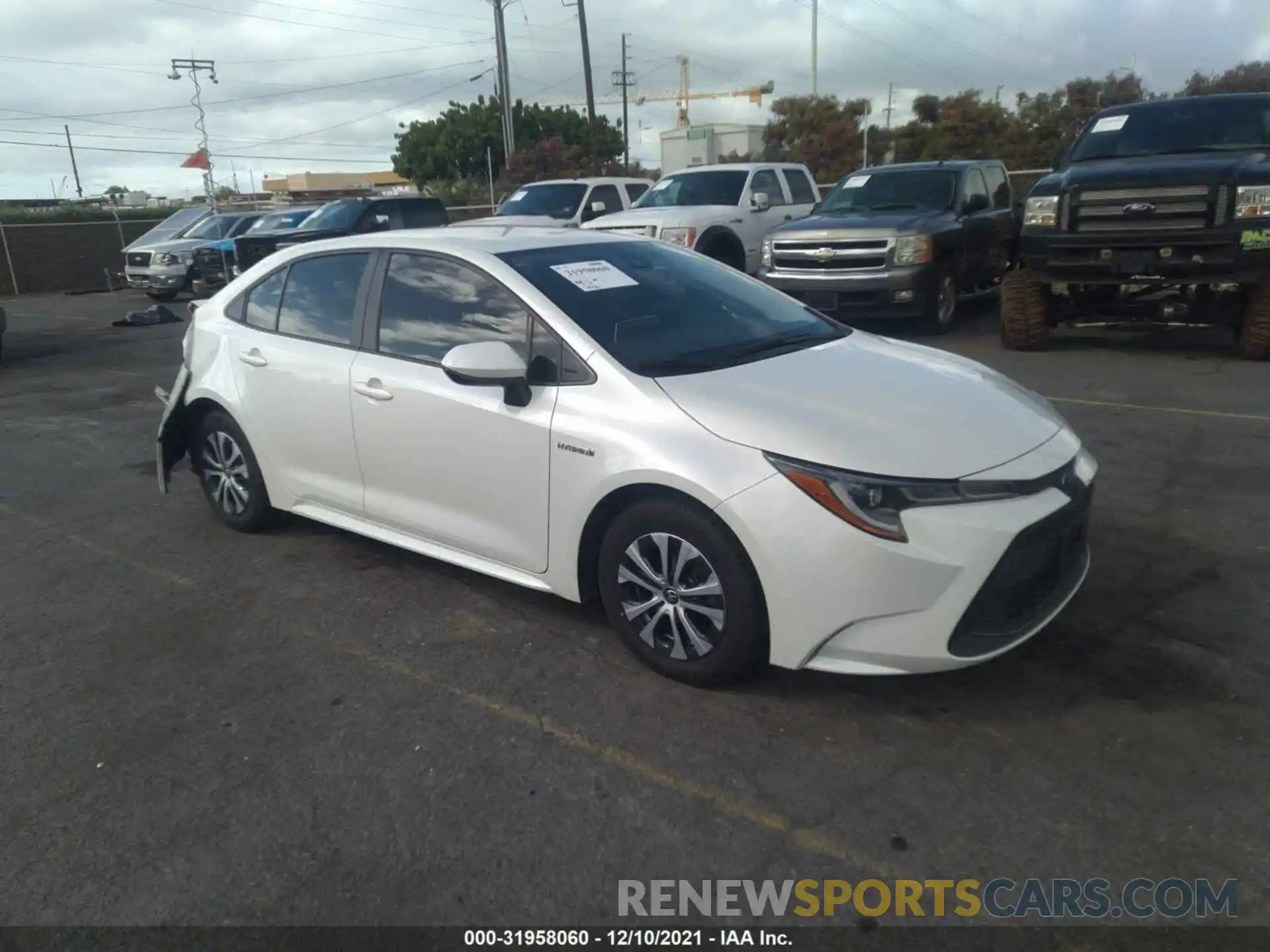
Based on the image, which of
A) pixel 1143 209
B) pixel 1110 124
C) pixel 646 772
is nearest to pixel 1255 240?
pixel 1143 209

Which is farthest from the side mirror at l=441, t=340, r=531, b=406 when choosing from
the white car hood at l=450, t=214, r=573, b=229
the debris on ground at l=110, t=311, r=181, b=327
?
the debris on ground at l=110, t=311, r=181, b=327

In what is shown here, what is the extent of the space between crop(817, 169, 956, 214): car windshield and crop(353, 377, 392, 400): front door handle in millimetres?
8796

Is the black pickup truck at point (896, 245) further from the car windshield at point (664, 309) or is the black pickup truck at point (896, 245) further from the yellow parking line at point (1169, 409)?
the car windshield at point (664, 309)

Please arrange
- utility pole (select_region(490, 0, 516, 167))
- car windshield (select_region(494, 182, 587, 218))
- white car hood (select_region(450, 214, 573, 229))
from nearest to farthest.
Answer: white car hood (select_region(450, 214, 573, 229)) < car windshield (select_region(494, 182, 587, 218)) < utility pole (select_region(490, 0, 516, 167))

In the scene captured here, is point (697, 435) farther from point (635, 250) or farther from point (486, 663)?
point (635, 250)

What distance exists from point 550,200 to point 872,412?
13.8m

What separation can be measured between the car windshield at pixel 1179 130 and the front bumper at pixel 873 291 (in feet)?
6.20

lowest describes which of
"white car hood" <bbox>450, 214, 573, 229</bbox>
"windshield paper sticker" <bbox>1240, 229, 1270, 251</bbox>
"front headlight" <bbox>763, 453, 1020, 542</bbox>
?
"front headlight" <bbox>763, 453, 1020, 542</bbox>

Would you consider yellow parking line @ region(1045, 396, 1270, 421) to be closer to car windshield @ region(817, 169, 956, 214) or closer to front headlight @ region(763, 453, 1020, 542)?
car windshield @ region(817, 169, 956, 214)

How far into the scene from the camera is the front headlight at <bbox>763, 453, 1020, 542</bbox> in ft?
10.5

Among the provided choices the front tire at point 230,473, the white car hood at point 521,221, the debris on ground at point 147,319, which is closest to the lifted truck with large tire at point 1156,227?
the white car hood at point 521,221

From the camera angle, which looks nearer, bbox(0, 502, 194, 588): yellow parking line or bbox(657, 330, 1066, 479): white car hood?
bbox(657, 330, 1066, 479): white car hood

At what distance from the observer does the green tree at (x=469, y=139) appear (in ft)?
214

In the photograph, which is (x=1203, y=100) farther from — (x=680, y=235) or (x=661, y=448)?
(x=661, y=448)
